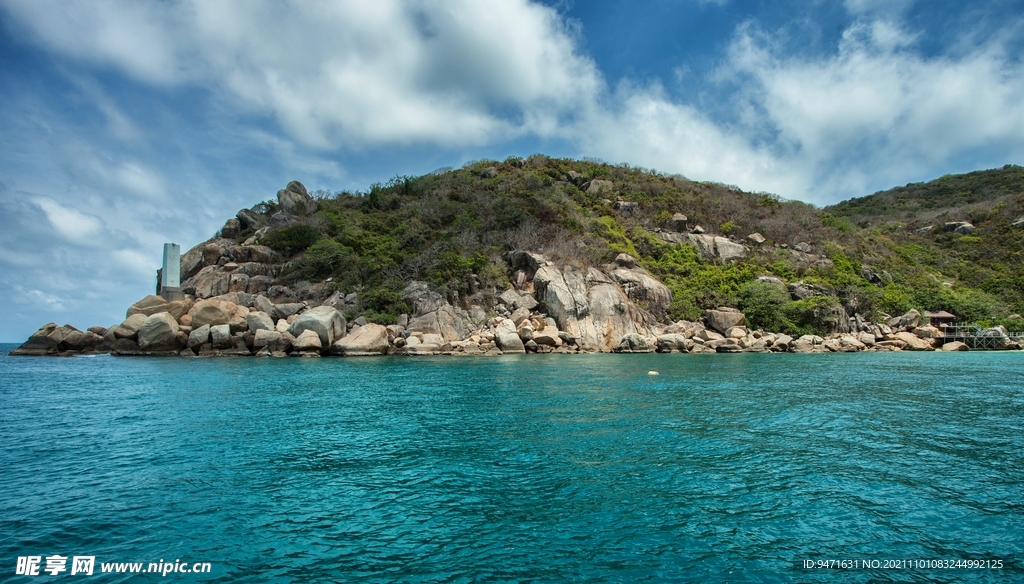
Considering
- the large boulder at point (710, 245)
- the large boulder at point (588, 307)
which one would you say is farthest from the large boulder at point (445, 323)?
the large boulder at point (710, 245)

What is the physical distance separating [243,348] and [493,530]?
36.0 m

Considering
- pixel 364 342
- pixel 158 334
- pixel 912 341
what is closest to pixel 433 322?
pixel 364 342

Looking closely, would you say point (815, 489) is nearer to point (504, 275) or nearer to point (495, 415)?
point (495, 415)

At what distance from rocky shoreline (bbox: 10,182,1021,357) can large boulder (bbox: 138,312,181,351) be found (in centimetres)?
7

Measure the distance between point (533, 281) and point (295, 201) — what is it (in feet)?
113

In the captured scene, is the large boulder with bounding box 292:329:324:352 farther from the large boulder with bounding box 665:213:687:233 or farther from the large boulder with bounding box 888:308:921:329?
the large boulder with bounding box 888:308:921:329

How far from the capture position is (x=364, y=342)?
3622 centimetres

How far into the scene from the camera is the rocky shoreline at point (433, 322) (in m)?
35.8

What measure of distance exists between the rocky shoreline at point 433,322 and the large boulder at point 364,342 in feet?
0.27

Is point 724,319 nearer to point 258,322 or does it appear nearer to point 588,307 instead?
point 588,307

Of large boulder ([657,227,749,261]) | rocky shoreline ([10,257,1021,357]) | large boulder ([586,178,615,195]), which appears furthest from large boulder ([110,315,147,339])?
large boulder ([586,178,615,195])

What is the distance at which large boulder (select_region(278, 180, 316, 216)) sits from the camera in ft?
197

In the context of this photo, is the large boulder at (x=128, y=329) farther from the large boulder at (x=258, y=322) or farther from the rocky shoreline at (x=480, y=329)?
the large boulder at (x=258, y=322)

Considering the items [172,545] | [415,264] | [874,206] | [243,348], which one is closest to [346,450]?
[172,545]
